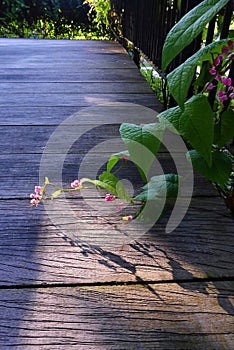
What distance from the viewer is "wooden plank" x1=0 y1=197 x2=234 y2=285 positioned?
0.70 m

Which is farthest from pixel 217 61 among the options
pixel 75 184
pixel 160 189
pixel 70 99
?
pixel 70 99

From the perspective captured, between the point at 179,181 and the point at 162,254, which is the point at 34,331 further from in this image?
the point at 179,181

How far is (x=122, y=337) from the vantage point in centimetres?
57

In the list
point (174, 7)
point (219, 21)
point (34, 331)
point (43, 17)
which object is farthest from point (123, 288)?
point (43, 17)

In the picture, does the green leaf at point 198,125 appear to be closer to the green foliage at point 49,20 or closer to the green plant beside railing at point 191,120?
the green plant beside railing at point 191,120

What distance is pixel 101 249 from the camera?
763 millimetres

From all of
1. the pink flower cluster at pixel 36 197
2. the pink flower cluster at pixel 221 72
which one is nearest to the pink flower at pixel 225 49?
the pink flower cluster at pixel 221 72

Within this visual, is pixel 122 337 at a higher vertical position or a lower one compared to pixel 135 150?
lower

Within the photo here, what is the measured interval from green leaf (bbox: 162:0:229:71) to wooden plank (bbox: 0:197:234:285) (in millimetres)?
376

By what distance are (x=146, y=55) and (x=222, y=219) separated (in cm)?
180

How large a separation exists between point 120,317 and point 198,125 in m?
0.38

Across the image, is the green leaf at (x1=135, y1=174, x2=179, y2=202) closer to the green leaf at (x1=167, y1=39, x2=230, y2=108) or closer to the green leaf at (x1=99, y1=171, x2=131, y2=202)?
the green leaf at (x1=99, y1=171, x2=131, y2=202)

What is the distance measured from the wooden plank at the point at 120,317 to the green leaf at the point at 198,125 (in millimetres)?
259

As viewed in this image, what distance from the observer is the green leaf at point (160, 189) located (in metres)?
0.84
